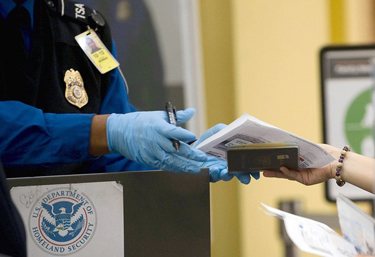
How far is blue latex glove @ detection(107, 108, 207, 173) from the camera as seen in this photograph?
4.09 ft

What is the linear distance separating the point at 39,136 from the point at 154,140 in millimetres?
244

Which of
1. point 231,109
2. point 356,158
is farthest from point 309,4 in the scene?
point 356,158

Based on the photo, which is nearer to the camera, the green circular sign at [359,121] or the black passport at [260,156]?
the black passport at [260,156]

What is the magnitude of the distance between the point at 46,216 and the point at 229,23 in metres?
1.98

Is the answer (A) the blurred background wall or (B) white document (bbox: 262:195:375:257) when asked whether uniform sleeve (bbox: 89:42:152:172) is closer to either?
(B) white document (bbox: 262:195:375:257)

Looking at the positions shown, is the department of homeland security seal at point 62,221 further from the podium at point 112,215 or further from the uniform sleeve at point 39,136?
the uniform sleeve at point 39,136

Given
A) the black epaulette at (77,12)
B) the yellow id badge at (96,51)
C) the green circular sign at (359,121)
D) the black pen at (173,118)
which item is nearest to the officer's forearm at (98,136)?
the black pen at (173,118)

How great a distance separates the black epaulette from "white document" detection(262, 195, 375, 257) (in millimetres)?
761

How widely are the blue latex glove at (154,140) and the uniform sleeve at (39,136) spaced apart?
66 millimetres

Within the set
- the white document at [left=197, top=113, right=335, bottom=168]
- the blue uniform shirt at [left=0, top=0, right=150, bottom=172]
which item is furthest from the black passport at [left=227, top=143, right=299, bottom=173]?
the blue uniform shirt at [left=0, top=0, right=150, bottom=172]

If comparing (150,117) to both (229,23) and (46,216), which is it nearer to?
(46,216)

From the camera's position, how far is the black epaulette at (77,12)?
5.20 ft

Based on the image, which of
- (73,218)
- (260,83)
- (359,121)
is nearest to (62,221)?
(73,218)

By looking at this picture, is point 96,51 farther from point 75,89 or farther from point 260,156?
point 260,156
